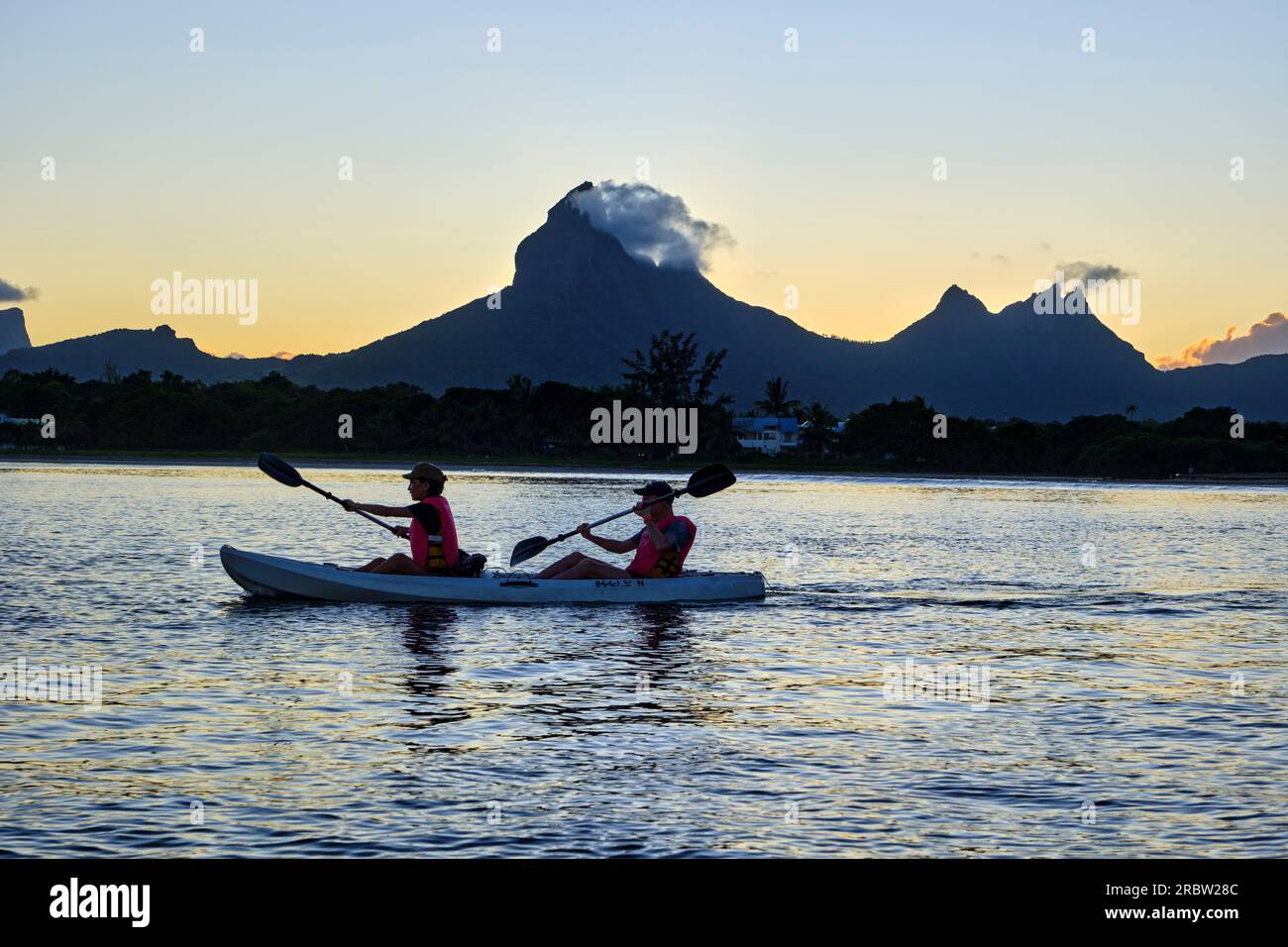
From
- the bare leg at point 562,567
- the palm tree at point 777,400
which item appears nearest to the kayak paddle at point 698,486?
the bare leg at point 562,567

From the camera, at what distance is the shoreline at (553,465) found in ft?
472

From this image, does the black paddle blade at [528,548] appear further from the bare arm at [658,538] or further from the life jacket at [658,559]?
the bare arm at [658,538]

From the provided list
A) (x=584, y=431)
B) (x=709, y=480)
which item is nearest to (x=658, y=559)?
(x=709, y=480)

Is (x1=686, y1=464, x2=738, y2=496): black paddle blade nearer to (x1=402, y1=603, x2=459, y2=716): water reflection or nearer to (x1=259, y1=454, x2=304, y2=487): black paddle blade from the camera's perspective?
(x1=402, y1=603, x2=459, y2=716): water reflection

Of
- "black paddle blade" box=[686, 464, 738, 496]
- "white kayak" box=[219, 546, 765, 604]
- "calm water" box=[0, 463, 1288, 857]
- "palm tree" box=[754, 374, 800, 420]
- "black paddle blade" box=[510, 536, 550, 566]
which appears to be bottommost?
"calm water" box=[0, 463, 1288, 857]

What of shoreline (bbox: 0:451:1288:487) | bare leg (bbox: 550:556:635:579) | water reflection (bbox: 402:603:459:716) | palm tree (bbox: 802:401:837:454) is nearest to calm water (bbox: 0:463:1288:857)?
water reflection (bbox: 402:603:459:716)

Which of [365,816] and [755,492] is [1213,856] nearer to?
[365,816]

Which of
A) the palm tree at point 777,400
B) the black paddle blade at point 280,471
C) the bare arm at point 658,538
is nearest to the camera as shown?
the bare arm at point 658,538

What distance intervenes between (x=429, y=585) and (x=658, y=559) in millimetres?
3990

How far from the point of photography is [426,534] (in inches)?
890

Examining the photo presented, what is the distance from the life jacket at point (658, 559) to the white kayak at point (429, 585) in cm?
17

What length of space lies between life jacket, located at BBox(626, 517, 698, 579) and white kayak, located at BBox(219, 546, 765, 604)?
0.17 metres

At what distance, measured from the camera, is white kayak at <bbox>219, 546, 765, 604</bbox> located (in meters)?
22.8

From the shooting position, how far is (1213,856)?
30.1ft
